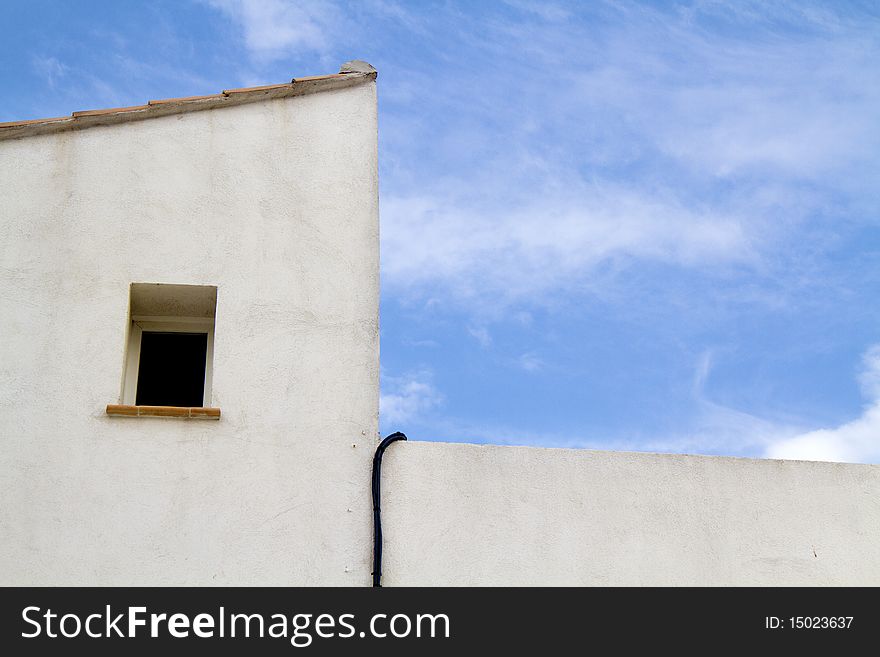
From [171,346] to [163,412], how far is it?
1067mm

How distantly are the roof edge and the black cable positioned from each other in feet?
9.36

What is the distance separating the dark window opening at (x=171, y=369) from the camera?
7.60 meters

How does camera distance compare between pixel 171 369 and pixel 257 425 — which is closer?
pixel 257 425

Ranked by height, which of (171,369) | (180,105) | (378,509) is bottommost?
(378,509)

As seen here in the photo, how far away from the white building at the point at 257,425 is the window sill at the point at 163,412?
14mm

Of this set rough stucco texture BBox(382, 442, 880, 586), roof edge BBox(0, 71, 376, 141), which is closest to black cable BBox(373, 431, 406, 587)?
rough stucco texture BBox(382, 442, 880, 586)

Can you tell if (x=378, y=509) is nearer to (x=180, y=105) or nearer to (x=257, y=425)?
(x=257, y=425)

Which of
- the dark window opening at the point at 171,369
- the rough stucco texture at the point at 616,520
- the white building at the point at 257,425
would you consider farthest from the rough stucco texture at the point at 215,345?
the dark window opening at the point at 171,369

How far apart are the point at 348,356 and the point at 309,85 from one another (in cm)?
226

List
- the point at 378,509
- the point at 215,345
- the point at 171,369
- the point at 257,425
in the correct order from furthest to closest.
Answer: the point at 171,369
the point at 215,345
the point at 257,425
the point at 378,509

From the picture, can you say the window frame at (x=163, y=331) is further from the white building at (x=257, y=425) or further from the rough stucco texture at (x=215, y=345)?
the rough stucco texture at (x=215, y=345)

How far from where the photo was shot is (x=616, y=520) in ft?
23.5

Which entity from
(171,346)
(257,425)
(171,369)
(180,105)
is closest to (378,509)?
(257,425)
